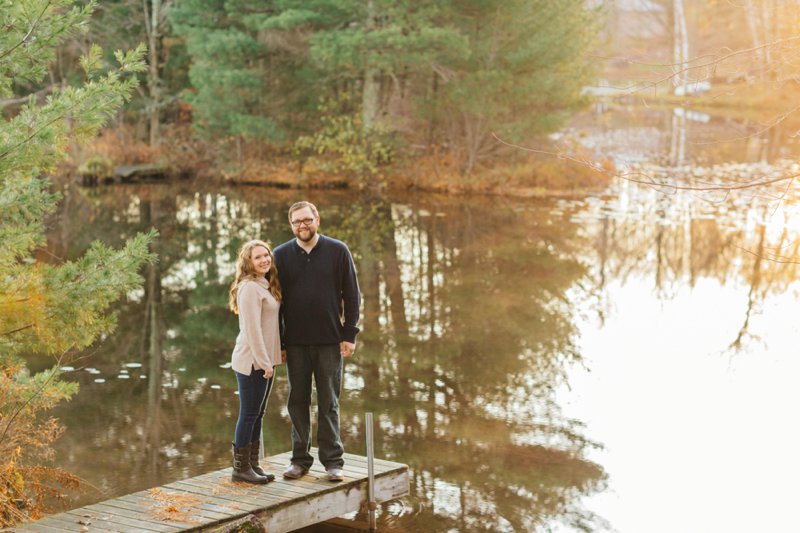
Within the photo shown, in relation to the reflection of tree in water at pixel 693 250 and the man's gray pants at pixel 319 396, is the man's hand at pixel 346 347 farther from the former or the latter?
the reflection of tree in water at pixel 693 250

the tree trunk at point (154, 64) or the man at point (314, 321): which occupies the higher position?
the tree trunk at point (154, 64)

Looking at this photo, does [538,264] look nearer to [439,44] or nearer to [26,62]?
[439,44]

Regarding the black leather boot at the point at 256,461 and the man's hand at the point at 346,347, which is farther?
the man's hand at the point at 346,347

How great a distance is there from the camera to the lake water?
8.96 meters

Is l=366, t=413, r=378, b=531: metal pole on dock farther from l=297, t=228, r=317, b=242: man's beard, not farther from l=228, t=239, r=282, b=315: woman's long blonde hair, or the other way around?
l=297, t=228, r=317, b=242: man's beard

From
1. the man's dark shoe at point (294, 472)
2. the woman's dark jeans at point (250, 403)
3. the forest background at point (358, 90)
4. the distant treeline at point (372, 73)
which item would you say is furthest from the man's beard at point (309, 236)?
the distant treeline at point (372, 73)

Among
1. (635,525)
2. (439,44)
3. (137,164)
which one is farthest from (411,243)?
(137,164)

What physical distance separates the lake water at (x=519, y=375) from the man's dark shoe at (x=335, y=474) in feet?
2.52

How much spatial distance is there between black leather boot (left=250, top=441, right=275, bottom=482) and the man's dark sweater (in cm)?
72

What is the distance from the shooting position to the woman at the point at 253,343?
7.12 m

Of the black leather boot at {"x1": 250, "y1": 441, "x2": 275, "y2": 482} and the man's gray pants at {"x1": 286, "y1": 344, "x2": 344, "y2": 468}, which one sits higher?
the man's gray pants at {"x1": 286, "y1": 344, "x2": 344, "y2": 468}

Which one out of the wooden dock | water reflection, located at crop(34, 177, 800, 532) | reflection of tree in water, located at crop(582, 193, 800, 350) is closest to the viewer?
the wooden dock

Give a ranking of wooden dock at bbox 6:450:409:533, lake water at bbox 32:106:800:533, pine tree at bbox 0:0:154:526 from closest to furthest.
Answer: wooden dock at bbox 6:450:409:533 < pine tree at bbox 0:0:154:526 < lake water at bbox 32:106:800:533

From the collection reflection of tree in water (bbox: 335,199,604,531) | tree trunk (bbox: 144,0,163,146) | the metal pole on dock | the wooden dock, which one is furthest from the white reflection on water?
tree trunk (bbox: 144,0,163,146)
